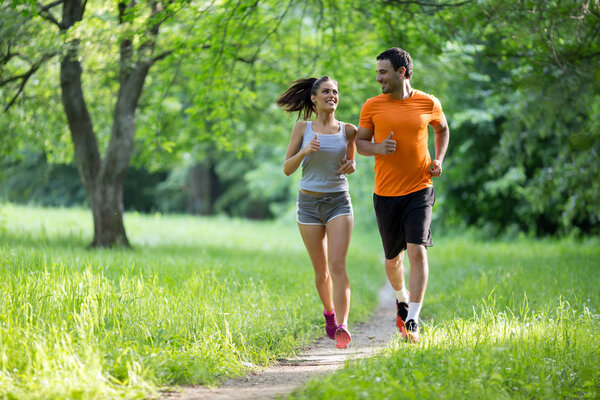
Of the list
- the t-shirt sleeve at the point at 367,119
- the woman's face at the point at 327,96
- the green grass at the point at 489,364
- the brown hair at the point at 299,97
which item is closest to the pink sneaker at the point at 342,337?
the green grass at the point at 489,364

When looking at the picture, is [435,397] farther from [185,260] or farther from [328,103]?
[185,260]

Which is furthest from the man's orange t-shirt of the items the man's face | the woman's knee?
the woman's knee

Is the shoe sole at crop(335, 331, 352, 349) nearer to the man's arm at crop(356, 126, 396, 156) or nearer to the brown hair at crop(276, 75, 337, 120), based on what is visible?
the man's arm at crop(356, 126, 396, 156)

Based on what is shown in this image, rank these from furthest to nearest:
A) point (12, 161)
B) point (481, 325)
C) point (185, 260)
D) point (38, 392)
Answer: point (12, 161)
point (185, 260)
point (481, 325)
point (38, 392)

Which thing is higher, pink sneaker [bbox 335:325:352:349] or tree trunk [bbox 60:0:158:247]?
tree trunk [bbox 60:0:158:247]

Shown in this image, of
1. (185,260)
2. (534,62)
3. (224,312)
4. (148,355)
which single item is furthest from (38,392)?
(534,62)

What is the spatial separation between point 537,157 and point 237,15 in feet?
36.5

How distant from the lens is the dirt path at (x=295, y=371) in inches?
161

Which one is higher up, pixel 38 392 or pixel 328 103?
pixel 328 103

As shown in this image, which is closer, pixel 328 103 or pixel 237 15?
pixel 328 103

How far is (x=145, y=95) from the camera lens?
14.1 meters

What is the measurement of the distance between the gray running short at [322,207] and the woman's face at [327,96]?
0.80m

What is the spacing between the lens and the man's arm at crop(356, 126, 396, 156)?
5.37 meters

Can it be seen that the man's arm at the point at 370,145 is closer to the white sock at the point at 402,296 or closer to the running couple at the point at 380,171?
the running couple at the point at 380,171
